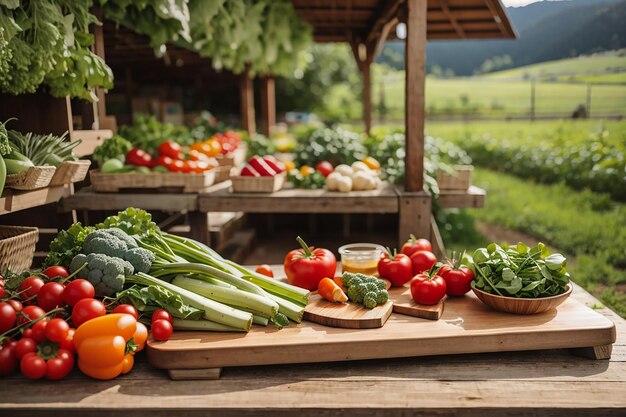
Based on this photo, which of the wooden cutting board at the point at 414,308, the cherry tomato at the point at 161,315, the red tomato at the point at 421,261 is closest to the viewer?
the cherry tomato at the point at 161,315

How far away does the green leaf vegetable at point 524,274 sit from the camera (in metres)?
3.25

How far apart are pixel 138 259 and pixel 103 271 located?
0.19 metres

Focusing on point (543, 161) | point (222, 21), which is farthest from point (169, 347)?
point (543, 161)

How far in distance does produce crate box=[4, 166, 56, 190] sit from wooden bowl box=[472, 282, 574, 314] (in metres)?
2.65

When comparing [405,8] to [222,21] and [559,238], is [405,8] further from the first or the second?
[559,238]

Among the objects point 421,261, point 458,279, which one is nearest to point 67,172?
point 421,261

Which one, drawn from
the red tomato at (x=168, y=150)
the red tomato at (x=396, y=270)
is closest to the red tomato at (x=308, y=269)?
the red tomato at (x=396, y=270)

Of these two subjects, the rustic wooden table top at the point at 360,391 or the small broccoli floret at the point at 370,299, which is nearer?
the rustic wooden table top at the point at 360,391

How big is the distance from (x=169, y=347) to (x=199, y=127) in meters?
6.48

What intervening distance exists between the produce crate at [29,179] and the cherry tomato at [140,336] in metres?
1.29

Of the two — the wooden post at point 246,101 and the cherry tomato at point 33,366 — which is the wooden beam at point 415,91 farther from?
the wooden post at point 246,101

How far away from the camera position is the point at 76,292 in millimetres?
2990

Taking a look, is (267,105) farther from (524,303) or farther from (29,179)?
(524,303)

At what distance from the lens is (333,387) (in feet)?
9.43
